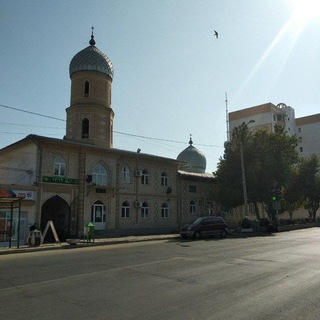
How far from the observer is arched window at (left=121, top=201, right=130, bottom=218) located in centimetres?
3011

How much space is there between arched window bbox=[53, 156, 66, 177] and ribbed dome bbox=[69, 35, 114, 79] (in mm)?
10834

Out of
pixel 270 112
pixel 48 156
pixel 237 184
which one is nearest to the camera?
pixel 48 156

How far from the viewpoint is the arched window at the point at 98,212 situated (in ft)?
91.2

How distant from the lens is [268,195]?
35062mm

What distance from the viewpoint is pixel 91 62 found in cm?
3319

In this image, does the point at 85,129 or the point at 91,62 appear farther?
the point at 91,62

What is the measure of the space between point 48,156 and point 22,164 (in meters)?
2.66

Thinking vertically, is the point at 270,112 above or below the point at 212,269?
above

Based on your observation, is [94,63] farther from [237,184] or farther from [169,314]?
[169,314]

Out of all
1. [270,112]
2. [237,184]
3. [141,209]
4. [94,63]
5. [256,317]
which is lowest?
[256,317]

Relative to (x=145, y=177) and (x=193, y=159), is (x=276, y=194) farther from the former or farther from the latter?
(x=193, y=159)

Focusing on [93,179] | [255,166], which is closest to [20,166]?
[93,179]

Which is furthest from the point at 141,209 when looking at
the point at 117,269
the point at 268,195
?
the point at 117,269

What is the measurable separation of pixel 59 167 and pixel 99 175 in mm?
3672
